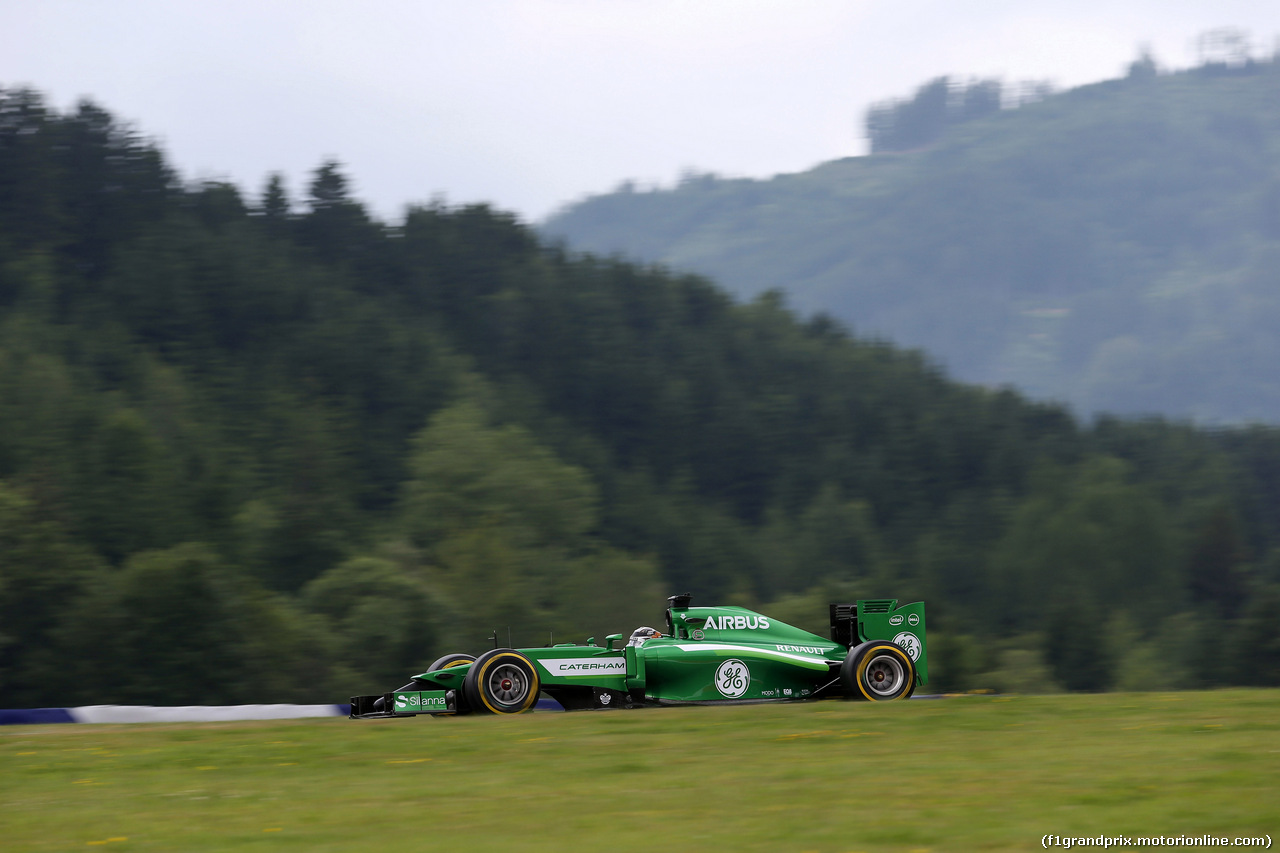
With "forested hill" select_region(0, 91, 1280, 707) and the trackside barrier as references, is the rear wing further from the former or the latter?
"forested hill" select_region(0, 91, 1280, 707)

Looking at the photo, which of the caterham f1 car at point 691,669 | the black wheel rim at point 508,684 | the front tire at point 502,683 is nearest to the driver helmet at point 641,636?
the caterham f1 car at point 691,669

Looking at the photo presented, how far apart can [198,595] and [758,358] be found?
70605 millimetres

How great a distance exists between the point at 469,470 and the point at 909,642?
54136 mm

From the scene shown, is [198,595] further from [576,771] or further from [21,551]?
[576,771]

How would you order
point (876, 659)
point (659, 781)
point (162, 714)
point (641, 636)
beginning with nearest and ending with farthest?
point (659, 781) → point (876, 659) → point (641, 636) → point (162, 714)

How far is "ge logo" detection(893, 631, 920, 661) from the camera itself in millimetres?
17109

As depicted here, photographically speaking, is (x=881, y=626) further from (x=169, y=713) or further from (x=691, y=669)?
(x=169, y=713)

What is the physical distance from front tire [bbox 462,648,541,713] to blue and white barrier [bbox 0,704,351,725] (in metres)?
2.74

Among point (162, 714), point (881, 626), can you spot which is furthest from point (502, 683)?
point (881, 626)

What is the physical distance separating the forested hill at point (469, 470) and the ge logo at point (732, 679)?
115 ft

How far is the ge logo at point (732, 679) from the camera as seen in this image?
1634 cm

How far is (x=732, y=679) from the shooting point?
16375 mm

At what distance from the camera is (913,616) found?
17.3 metres

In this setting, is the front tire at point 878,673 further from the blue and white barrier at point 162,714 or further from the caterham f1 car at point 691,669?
the blue and white barrier at point 162,714
